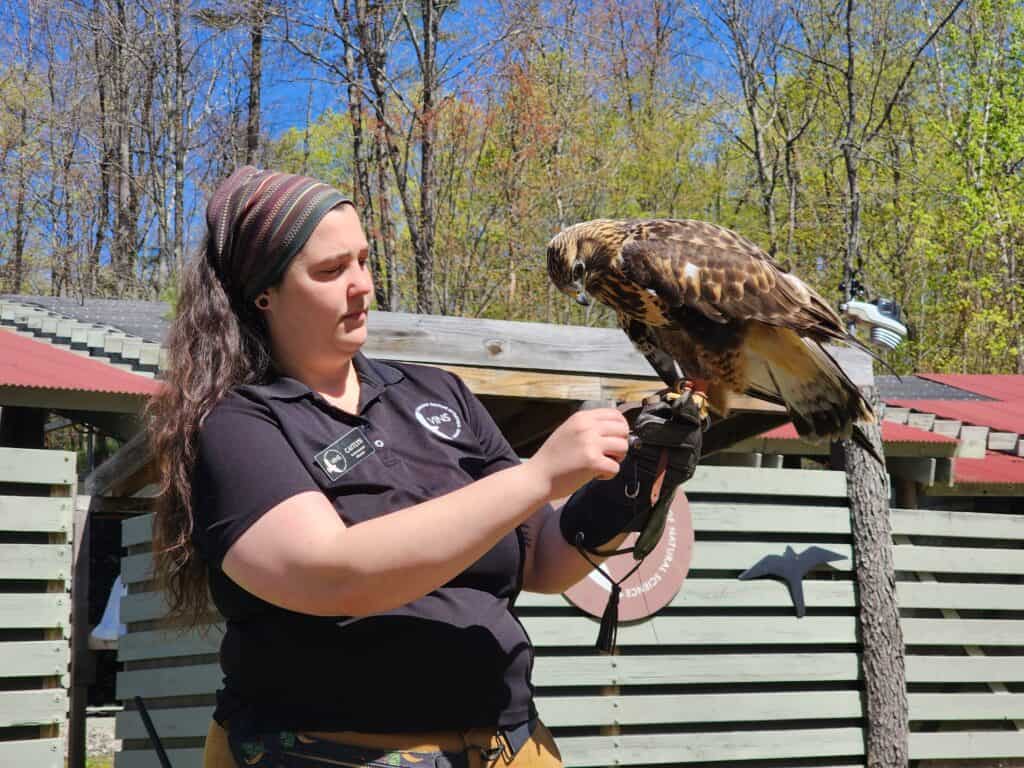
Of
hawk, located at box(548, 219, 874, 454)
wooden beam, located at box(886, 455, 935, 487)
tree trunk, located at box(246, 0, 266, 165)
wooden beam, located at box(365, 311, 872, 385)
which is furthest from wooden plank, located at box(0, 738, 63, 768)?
tree trunk, located at box(246, 0, 266, 165)

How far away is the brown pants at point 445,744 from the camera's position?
148 centimetres

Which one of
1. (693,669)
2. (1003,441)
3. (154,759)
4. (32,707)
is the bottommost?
(154,759)

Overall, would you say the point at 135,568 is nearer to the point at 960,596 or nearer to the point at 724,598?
the point at 724,598

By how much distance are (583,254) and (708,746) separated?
3.30 meters

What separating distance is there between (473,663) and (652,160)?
59.8 ft

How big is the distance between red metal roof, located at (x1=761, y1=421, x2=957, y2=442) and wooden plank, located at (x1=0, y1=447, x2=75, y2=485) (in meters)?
4.66

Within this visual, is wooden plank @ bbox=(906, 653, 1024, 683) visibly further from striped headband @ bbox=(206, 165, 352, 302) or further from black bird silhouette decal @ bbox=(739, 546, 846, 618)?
striped headband @ bbox=(206, 165, 352, 302)

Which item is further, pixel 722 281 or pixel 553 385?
pixel 553 385

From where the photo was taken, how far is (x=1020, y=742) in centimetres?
662

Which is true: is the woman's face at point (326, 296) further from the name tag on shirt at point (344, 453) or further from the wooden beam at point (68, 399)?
the wooden beam at point (68, 399)

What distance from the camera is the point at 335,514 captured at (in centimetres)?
140

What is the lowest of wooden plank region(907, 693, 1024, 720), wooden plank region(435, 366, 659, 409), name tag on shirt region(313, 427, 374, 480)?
wooden plank region(907, 693, 1024, 720)

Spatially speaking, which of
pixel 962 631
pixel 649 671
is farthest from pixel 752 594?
pixel 962 631

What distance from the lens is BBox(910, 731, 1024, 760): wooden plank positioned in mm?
6281
